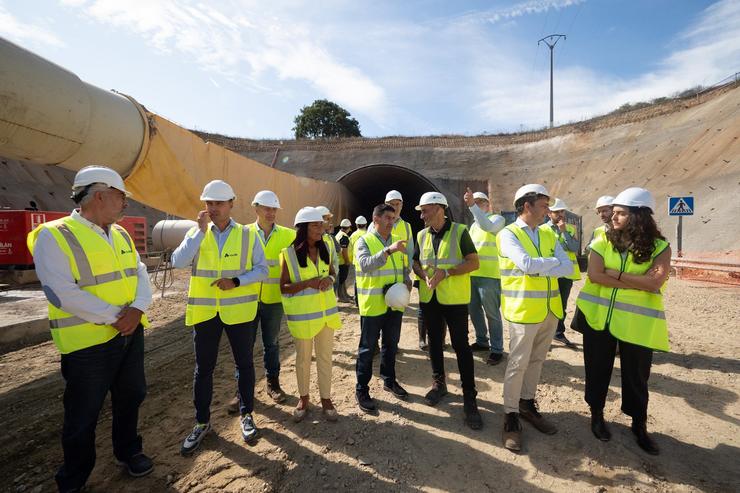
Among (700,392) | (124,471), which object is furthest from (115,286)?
(700,392)

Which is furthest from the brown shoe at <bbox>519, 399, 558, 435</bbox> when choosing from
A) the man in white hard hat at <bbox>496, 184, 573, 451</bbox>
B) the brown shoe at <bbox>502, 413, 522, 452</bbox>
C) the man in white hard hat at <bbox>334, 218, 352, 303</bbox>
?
the man in white hard hat at <bbox>334, 218, 352, 303</bbox>

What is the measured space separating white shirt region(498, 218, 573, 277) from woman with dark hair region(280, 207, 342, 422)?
5.17ft

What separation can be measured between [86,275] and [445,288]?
278 cm

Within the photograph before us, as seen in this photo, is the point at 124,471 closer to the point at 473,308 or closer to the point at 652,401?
the point at 473,308

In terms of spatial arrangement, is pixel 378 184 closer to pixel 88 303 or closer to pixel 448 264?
pixel 448 264

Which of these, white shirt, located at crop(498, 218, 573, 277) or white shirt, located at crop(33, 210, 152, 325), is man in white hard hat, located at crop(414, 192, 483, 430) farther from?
white shirt, located at crop(33, 210, 152, 325)

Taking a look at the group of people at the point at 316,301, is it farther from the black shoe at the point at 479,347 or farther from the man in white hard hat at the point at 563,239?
the man in white hard hat at the point at 563,239

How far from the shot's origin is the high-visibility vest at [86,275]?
2293 mm

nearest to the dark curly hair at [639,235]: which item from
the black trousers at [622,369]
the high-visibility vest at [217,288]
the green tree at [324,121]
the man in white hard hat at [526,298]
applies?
the man in white hard hat at [526,298]

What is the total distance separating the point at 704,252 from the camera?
43.9 ft

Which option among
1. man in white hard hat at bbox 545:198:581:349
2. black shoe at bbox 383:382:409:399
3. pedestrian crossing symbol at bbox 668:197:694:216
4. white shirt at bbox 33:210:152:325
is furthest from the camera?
pedestrian crossing symbol at bbox 668:197:694:216

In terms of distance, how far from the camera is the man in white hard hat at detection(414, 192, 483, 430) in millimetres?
3375

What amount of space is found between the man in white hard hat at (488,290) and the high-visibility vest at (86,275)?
3.68 meters

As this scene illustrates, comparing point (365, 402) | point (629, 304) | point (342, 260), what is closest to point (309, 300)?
point (365, 402)
